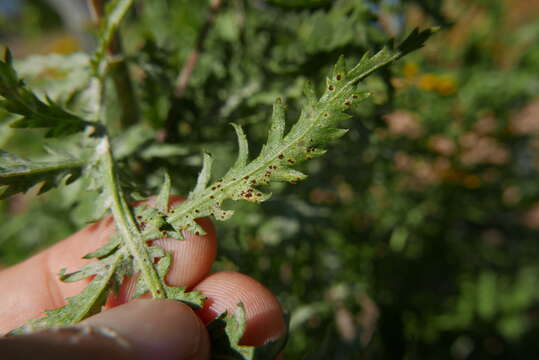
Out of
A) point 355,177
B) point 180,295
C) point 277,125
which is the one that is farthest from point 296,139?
point 355,177

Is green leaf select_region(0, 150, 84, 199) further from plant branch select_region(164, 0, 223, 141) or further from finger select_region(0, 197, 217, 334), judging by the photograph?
plant branch select_region(164, 0, 223, 141)

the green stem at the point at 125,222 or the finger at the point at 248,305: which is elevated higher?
the green stem at the point at 125,222

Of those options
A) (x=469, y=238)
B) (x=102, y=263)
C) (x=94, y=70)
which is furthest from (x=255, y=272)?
(x=469, y=238)

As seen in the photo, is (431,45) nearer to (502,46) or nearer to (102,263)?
(502,46)

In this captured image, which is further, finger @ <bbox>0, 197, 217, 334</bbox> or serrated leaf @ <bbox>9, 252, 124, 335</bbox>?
finger @ <bbox>0, 197, 217, 334</bbox>

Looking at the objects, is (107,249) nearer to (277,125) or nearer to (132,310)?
(132,310)

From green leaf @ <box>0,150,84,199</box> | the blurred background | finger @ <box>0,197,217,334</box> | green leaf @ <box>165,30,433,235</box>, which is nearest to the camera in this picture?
green leaf @ <box>165,30,433,235</box>

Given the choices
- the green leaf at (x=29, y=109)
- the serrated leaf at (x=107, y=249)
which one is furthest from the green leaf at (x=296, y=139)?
the green leaf at (x=29, y=109)

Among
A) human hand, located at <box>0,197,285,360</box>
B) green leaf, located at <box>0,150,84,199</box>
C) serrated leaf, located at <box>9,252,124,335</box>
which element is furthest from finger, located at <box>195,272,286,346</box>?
green leaf, located at <box>0,150,84,199</box>

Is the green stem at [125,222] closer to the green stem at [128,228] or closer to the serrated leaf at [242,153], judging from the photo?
the green stem at [128,228]
